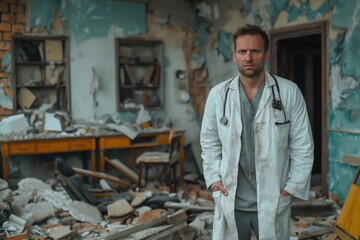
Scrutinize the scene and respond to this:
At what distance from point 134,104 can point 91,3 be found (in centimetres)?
172

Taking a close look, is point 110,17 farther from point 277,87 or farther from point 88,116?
point 277,87

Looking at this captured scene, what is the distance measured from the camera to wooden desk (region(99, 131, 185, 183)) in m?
6.45

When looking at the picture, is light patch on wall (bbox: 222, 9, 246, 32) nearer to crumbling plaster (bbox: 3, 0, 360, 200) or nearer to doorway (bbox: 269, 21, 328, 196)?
crumbling plaster (bbox: 3, 0, 360, 200)

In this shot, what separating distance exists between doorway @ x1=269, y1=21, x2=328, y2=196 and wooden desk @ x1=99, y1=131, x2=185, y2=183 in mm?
1932

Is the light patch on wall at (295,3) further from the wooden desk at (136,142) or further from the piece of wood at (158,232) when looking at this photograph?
the piece of wood at (158,232)

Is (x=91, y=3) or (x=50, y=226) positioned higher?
(x=91, y=3)

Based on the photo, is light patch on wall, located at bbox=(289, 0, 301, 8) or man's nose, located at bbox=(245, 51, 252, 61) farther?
light patch on wall, located at bbox=(289, 0, 301, 8)

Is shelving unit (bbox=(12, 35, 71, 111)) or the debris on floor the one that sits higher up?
shelving unit (bbox=(12, 35, 71, 111))

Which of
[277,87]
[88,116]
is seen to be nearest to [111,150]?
[88,116]

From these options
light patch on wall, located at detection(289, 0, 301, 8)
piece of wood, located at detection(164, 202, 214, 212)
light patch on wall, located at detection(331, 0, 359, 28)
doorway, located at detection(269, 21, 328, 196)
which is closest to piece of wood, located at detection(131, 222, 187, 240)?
piece of wood, located at detection(164, 202, 214, 212)

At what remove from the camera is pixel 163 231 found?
12.9 feet

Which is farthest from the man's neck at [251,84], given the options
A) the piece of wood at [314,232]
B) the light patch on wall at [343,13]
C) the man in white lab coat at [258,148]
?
the light patch on wall at [343,13]

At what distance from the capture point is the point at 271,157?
6.91 feet

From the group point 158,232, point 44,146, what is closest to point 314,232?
point 158,232
